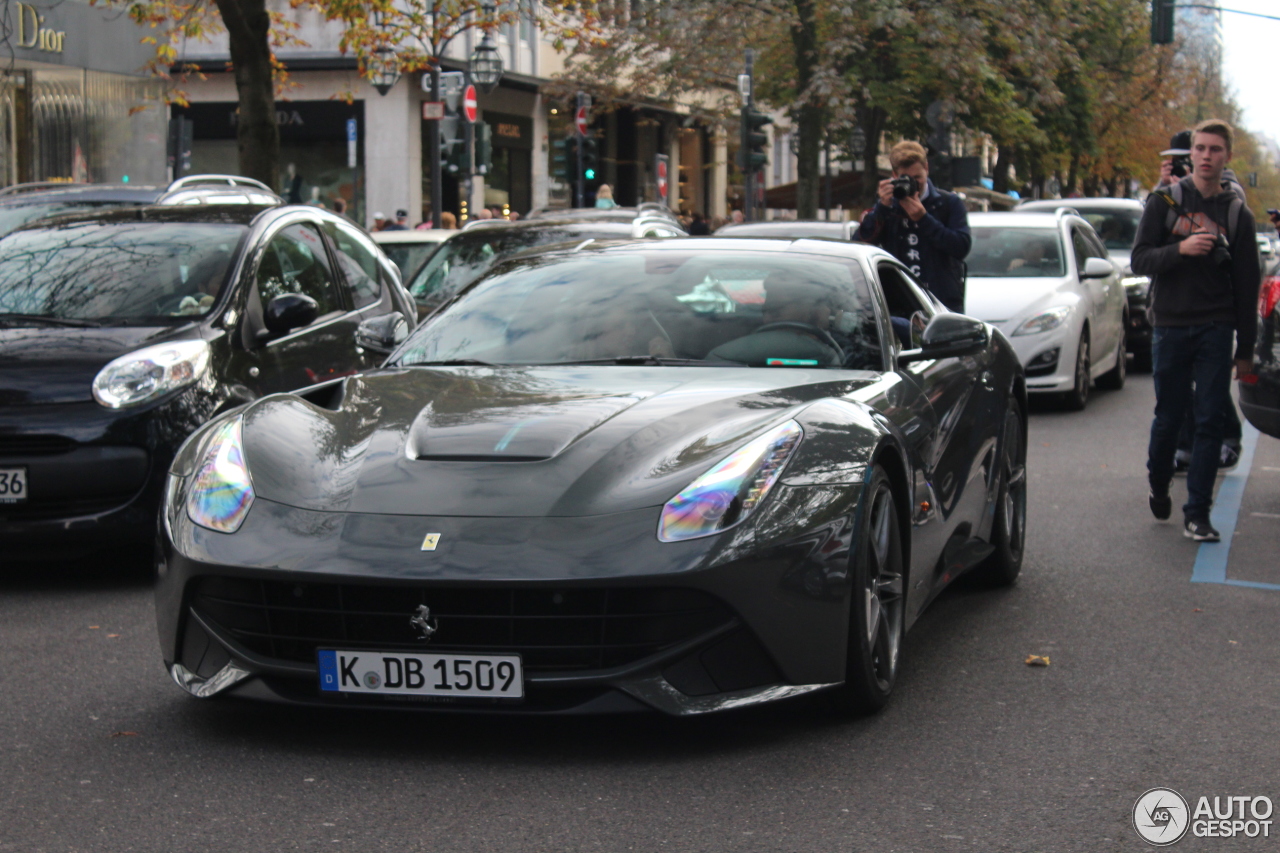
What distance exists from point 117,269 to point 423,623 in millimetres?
4197

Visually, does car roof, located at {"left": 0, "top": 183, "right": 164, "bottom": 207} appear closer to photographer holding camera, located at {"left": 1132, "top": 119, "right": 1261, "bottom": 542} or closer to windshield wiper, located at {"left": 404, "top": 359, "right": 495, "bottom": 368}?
windshield wiper, located at {"left": 404, "top": 359, "right": 495, "bottom": 368}

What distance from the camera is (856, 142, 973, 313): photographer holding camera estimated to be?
937cm

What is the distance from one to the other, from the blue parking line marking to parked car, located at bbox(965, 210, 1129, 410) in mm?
2214

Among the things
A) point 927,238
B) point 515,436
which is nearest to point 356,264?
point 927,238

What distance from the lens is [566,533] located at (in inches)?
164

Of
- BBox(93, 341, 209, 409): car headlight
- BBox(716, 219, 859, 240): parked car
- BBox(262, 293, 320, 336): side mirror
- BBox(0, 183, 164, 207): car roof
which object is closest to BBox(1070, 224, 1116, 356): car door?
BBox(716, 219, 859, 240): parked car

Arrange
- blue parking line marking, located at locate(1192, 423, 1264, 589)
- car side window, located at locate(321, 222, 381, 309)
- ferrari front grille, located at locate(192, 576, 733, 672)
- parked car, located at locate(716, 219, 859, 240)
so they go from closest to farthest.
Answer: ferrari front grille, located at locate(192, 576, 733, 672) < blue parking line marking, located at locate(1192, 423, 1264, 589) < car side window, located at locate(321, 222, 381, 309) < parked car, located at locate(716, 219, 859, 240)

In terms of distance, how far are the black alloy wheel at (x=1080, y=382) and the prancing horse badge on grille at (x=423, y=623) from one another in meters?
10.6

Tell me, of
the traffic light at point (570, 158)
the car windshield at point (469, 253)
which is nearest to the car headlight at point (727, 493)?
the car windshield at point (469, 253)

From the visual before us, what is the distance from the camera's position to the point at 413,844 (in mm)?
3664

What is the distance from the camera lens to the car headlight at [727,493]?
4188 mm

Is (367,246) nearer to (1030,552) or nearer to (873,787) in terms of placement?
(1030,552)

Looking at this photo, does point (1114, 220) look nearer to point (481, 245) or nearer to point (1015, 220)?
point (1015, 220)

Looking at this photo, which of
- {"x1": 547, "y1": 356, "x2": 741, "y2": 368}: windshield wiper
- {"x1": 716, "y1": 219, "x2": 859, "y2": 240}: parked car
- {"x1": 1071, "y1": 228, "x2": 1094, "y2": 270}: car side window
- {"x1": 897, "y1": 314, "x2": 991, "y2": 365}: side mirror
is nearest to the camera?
{"x1": 547, "y1": 356, "x2": 741, "y2": 368}: windshield wiper
